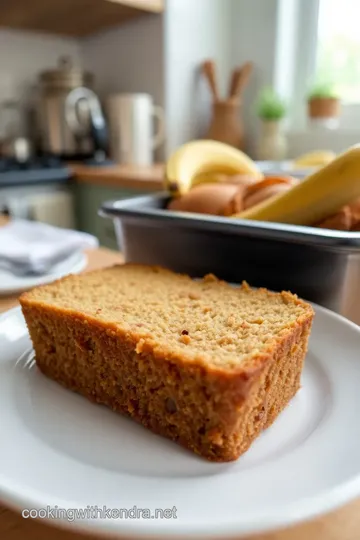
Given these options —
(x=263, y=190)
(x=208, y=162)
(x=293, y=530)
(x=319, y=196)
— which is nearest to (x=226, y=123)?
(x=208, y=162)

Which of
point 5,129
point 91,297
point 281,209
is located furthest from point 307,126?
point 91,297

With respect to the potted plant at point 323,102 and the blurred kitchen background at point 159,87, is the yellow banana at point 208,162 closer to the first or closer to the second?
the blurred kitchen background at point 159,87

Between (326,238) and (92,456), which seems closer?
(92,456)

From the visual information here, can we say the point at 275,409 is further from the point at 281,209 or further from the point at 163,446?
the point at 281,209

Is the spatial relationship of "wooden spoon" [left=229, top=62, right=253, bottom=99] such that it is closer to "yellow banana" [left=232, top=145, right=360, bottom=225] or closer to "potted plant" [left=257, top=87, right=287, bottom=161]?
"potted plant" [left=257, top=87, right=287, bottom=161]

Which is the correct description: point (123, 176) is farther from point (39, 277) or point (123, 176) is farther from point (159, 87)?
point (39, 277)
